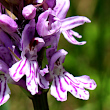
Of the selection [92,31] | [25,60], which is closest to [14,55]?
[25,60]

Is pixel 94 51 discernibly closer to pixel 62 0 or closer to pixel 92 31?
pixel 92 31

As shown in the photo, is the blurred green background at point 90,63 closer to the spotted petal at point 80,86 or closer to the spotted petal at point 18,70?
the spotted petal at point 80,86

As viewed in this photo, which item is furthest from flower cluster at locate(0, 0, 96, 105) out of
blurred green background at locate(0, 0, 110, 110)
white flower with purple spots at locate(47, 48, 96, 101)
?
blurred green background at locate(0, 0, 110, 110)

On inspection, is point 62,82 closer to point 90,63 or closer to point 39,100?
point 39,100

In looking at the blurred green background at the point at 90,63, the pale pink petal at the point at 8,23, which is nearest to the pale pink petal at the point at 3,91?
the pale pink petal at the point at 8,23

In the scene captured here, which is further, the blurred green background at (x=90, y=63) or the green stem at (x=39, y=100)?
the blurred green background at (x=90, y=63)

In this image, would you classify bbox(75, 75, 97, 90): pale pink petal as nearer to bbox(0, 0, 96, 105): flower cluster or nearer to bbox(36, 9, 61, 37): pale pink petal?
bbox(0, 0, 96, 105): flower cluster

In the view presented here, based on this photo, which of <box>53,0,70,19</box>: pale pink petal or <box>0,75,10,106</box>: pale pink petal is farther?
<box>53,0,70,19</box>: pale pink petal
